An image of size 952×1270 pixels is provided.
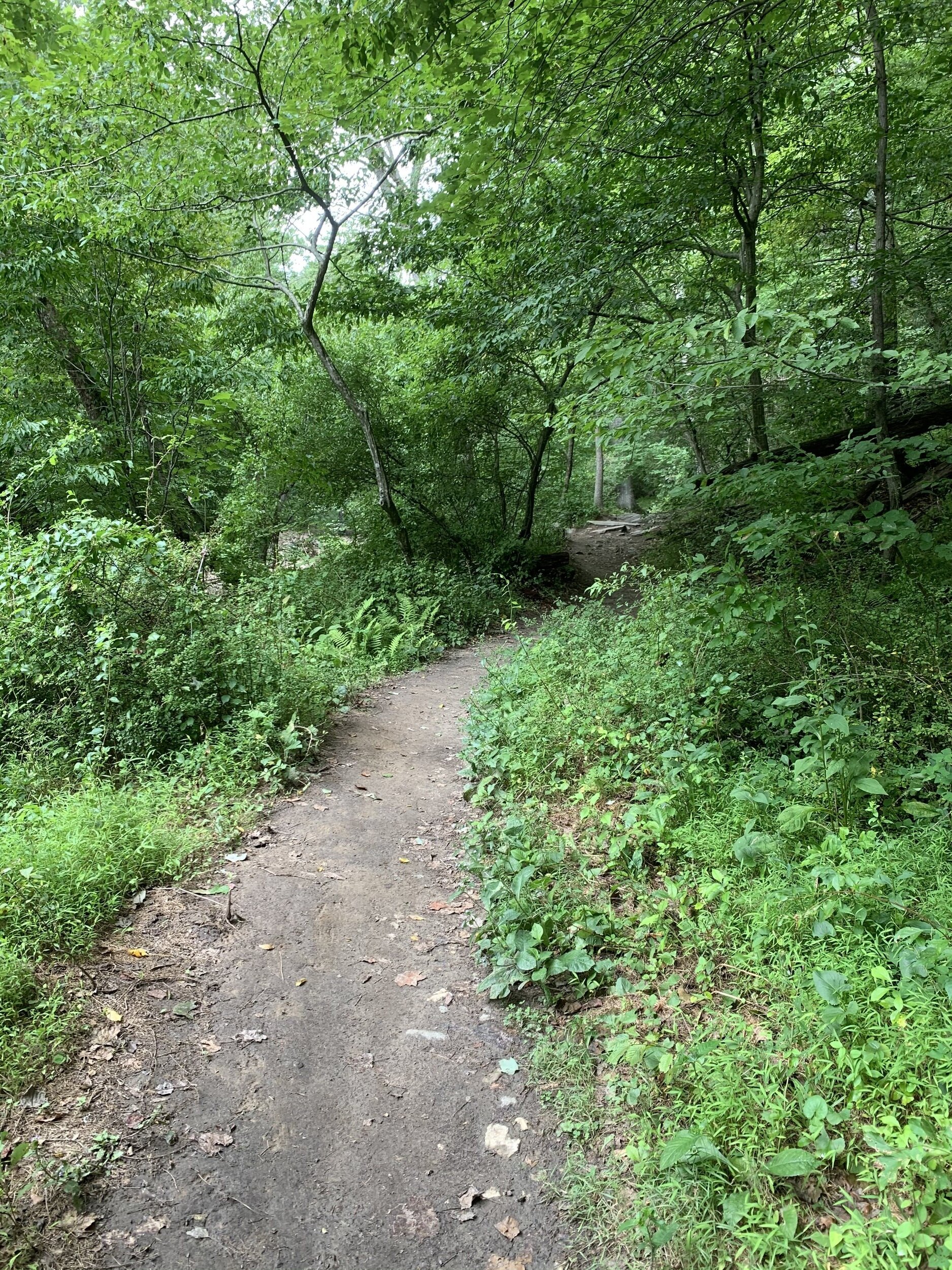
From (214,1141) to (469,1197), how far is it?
1.04m

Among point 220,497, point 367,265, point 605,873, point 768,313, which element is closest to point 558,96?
point 768,313

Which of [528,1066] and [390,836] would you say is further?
[390,836]

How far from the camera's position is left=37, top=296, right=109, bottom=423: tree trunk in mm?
9977

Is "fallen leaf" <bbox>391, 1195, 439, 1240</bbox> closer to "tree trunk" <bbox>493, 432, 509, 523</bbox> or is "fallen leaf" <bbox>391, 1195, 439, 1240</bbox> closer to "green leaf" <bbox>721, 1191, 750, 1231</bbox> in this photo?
"green leaf" <bbox>721, 1191, 750, 1231</bbox>

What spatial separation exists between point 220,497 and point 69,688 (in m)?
8.76

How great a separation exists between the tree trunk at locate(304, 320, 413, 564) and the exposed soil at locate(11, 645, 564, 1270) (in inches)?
321

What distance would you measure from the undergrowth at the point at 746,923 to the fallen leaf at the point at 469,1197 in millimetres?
336

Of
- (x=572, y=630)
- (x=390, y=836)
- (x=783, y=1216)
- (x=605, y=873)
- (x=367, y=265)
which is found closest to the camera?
(x=783, y=1216)

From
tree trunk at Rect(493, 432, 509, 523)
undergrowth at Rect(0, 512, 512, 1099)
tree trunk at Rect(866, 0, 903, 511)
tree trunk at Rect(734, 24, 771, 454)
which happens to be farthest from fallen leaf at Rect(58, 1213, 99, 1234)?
tree trunk at Rect(493, 432, 509, 523)

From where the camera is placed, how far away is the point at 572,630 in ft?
24.4

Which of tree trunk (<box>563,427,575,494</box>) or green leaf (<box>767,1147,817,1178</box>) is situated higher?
tree trunk (<box>563,427,575,494</box>)

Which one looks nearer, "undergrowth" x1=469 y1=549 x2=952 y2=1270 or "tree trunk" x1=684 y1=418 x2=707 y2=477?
"undergrowth" x1=469 y1=549 x2=952 y2=1270

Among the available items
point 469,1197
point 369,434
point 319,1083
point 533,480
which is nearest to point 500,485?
point 533,480

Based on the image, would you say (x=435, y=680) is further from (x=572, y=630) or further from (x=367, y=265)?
(x=367, y=265)
